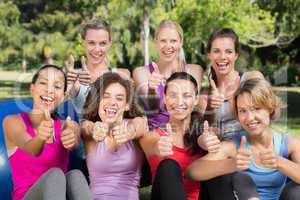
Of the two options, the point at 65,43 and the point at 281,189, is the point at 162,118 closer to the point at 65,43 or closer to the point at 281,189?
the point at 281,189

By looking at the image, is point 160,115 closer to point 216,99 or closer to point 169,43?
point 216,99

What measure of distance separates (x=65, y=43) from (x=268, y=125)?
18.0 m

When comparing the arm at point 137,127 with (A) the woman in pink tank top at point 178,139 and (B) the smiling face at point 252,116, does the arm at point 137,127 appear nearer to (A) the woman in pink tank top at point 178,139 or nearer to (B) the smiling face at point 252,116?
(A) the woman in pink tank top at point 178,139

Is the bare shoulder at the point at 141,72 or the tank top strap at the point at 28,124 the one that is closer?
the tank top strap at the point at 28,124

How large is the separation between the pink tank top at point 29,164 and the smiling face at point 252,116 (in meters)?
1.10

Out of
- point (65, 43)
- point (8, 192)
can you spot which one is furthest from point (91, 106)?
point (65, 43)

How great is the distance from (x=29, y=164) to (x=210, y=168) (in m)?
1.06

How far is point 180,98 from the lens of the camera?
3.04 metres

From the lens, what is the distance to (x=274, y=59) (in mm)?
22578

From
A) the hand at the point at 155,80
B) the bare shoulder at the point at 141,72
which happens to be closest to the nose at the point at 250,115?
the hand at the point at 155,80

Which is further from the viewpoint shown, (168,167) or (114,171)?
(114,171)

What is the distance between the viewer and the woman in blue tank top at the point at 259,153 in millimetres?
2695

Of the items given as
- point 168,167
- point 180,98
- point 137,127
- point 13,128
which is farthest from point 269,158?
point 13,128

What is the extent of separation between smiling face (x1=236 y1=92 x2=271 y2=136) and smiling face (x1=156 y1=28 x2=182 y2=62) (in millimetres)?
918
